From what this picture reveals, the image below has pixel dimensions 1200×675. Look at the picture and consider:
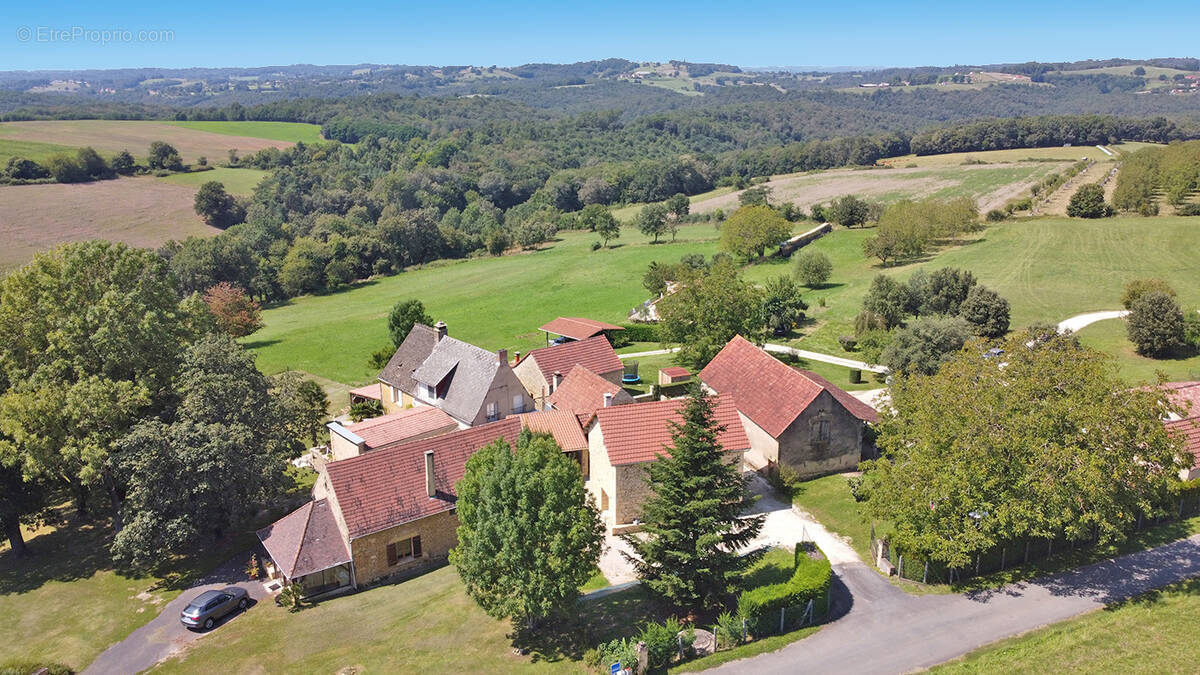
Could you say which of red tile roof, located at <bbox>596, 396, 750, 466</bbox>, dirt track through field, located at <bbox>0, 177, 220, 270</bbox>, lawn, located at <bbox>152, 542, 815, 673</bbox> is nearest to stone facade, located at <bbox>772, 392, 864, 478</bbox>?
red tile roof, located at <bbox>596, 396, 750, 466</bbox>

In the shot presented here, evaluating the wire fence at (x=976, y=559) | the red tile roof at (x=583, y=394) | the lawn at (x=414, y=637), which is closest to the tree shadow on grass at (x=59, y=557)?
the lawn at (x=414, y=637)

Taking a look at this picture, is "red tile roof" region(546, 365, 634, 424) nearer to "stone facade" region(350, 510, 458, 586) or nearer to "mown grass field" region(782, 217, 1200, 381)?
"stone facade" region(350, 510, 458, 586)

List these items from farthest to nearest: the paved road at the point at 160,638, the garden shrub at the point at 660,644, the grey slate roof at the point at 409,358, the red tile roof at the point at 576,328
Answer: the red tile roof at the point at 576,328, the grey slate roof at the point at 409,358, the paved road at the point at 160,638, the garden shrub at the point at 660,644

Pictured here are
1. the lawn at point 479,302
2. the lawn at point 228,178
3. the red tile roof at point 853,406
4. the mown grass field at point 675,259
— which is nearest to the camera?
the red tile roof at point 853,406

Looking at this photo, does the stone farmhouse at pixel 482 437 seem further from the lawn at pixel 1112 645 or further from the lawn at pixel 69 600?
the lawn at pixel 1112 645

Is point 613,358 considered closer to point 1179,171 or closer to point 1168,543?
point 1168,543

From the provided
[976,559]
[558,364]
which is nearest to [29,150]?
[558,364]
